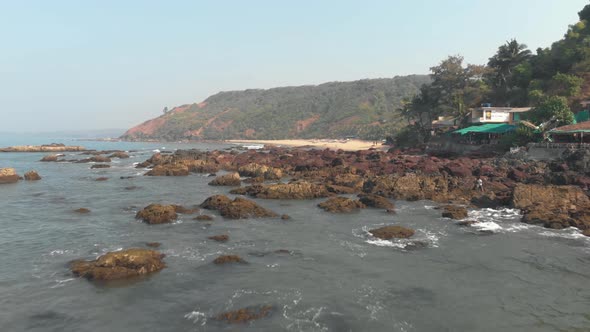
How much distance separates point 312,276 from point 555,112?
1681 inches

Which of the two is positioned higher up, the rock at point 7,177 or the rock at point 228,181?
the rock at point 7,177

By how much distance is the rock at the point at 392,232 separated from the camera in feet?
74.7

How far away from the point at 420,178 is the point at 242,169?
74.4 ft

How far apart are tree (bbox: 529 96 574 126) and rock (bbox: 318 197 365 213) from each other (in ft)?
101

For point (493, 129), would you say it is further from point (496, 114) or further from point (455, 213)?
point (455, 213)

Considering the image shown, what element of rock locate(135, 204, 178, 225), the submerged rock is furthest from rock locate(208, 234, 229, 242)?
rock locate(135, 204, 178, 225)

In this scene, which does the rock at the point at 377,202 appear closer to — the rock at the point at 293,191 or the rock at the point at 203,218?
the rock at the point at 293,191

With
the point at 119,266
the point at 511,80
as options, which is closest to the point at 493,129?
the point at 511,80

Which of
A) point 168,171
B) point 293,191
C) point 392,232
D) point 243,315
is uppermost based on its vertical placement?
point 168,171

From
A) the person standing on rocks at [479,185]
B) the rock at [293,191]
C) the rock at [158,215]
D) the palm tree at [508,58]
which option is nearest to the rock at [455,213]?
the person standing on rocks at [479,185]

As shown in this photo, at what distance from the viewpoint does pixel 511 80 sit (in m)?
73.1

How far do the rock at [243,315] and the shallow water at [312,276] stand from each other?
32 cm

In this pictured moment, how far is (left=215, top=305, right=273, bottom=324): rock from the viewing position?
1355 cm

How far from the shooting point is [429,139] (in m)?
74.1
